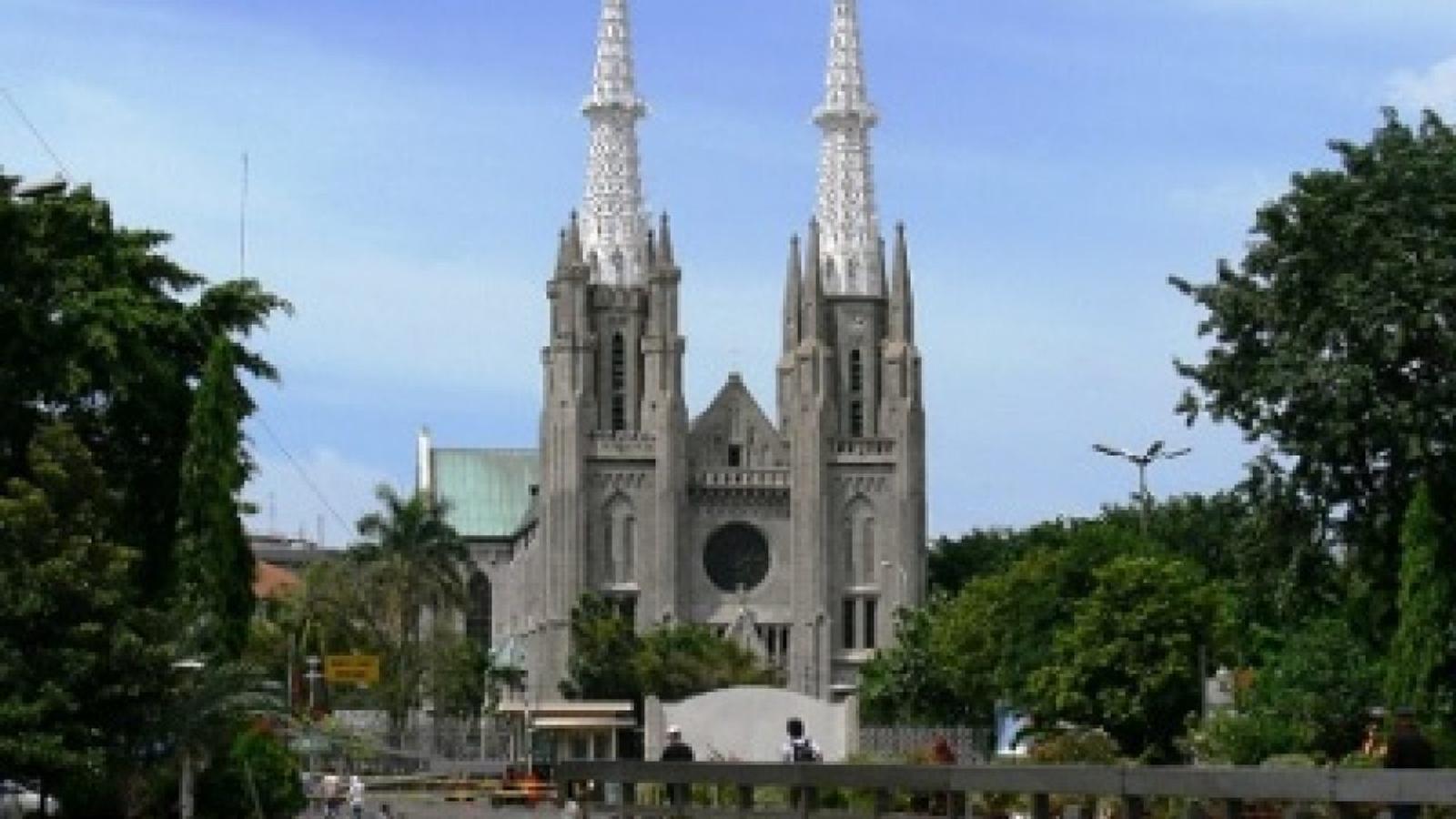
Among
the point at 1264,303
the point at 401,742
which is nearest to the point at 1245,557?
the point at 1264,303

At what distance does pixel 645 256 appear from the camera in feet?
512

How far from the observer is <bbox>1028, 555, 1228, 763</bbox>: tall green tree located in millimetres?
78500

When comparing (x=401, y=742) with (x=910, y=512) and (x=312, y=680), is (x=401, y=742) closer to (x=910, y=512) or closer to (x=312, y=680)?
(x=312, y=680)

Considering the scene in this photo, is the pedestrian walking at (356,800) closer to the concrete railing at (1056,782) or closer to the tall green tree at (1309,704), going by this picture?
the tall green tree at (1309,704)

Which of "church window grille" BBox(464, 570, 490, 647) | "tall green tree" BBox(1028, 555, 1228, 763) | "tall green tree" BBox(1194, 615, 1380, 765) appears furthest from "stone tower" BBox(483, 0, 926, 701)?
"tall green tree" BBox(1194, 615, 1380, 765)

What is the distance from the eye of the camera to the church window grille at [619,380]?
15475 centimetres

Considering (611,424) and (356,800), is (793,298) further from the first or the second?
(356,800)

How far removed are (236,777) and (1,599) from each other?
7351 millimetres

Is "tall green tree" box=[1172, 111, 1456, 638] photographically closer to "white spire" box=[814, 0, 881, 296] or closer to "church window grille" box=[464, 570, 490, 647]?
"white spire" box=[814, 0, 881, 296]

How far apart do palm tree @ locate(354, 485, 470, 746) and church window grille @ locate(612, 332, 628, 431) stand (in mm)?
29329

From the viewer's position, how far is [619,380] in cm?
15488

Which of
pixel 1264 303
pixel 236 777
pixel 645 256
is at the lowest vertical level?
pixel 236 777

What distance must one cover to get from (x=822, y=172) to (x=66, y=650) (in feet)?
405

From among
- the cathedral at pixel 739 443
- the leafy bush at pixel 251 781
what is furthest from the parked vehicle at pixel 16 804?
the cathedral at pixel 739 443
